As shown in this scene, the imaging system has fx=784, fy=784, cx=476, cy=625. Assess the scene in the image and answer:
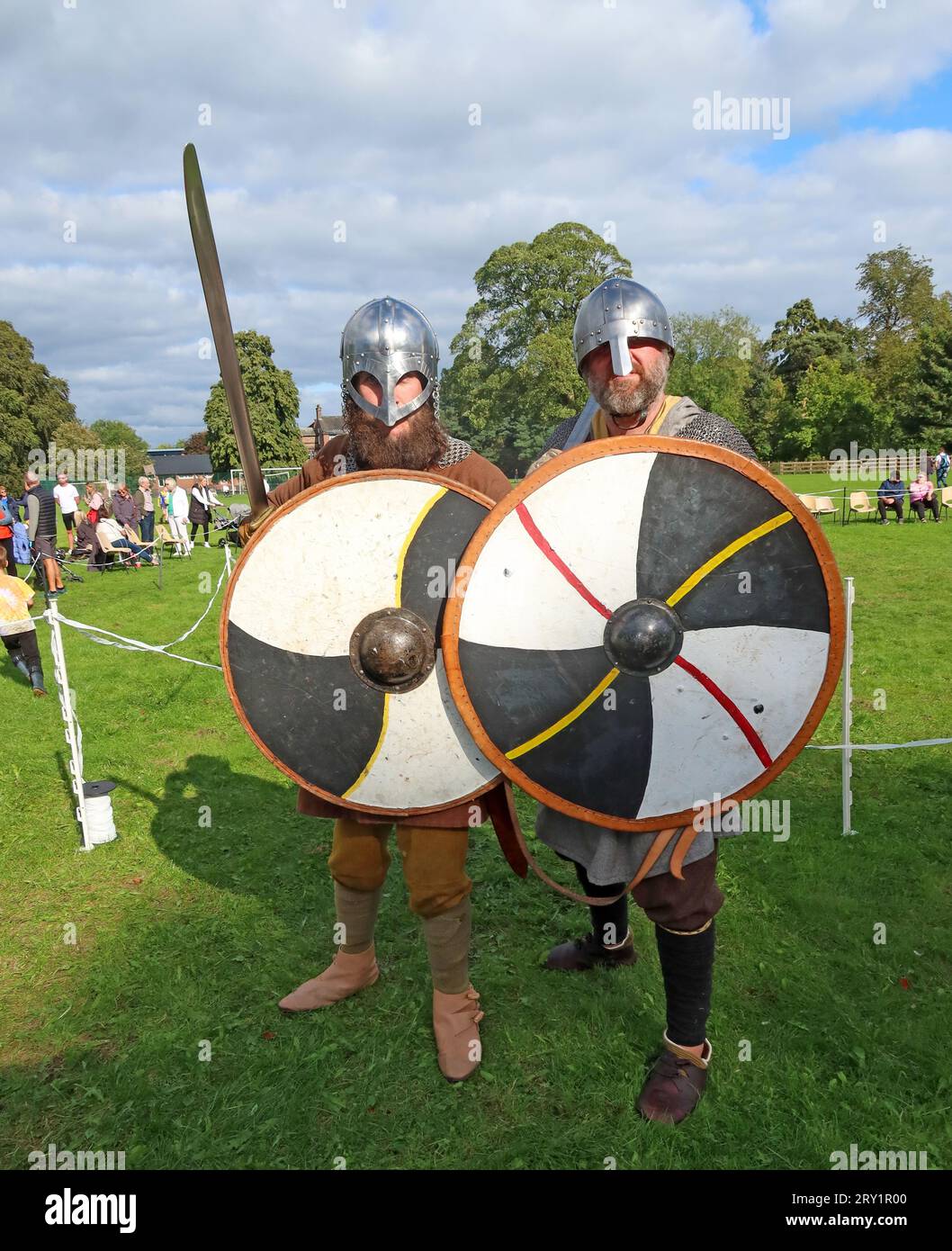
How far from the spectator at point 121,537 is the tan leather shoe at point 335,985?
12.7 meters

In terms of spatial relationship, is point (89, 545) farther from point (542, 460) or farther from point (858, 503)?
point (858, 503)

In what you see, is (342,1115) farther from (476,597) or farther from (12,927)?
(12,927)

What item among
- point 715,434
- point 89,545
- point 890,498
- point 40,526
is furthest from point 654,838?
point 890,498

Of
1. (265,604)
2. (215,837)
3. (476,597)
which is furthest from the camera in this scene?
(215,837)

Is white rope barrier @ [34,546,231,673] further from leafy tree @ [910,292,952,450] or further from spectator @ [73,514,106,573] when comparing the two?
leafy tree @ [910,292,952,450]

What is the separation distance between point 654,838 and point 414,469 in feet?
4.01

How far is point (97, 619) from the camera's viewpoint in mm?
10055

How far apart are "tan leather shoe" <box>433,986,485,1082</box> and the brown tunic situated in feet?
2.20

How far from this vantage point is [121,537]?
1477 cm

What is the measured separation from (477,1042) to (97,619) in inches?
357

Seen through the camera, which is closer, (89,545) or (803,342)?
(89,545)

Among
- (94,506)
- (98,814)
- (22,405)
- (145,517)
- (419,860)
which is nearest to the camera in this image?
(419,860)

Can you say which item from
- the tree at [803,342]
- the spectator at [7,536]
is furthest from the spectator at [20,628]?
the tree at [803,342]
